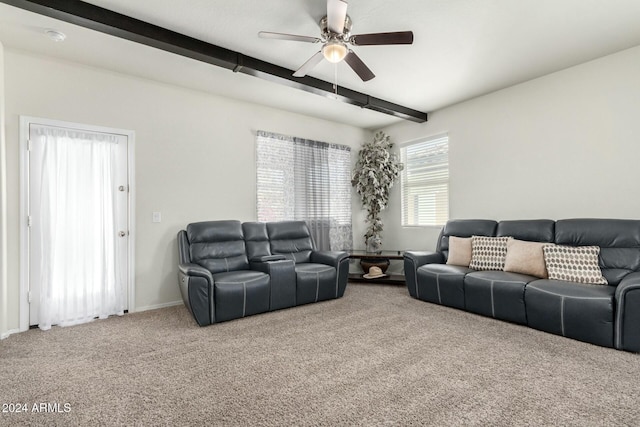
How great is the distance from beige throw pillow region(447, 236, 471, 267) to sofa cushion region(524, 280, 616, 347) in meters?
0.96

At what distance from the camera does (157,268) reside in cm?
388

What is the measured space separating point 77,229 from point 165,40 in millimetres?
2149

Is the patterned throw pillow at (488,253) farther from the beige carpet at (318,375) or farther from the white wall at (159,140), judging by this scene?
the white wall at (159,140)

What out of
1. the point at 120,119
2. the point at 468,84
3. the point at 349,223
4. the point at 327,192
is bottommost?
the point at 349,223

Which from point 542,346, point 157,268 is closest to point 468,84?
point 542,346

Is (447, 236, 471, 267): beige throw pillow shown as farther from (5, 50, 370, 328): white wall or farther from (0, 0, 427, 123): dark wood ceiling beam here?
(5, 50, 370, 328): white wall

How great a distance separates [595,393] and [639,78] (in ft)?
10.3

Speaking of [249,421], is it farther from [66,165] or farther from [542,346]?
[66,165]

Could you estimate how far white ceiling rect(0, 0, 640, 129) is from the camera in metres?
2.55

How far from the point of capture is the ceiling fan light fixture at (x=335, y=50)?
2.56 metres

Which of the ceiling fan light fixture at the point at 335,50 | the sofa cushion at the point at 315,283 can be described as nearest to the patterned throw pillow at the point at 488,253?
the sofa cushion at the point at 315,283

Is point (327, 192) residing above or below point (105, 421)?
above

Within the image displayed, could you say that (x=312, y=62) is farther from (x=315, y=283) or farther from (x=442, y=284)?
(x=442, y=284)

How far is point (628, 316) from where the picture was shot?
244 cm
